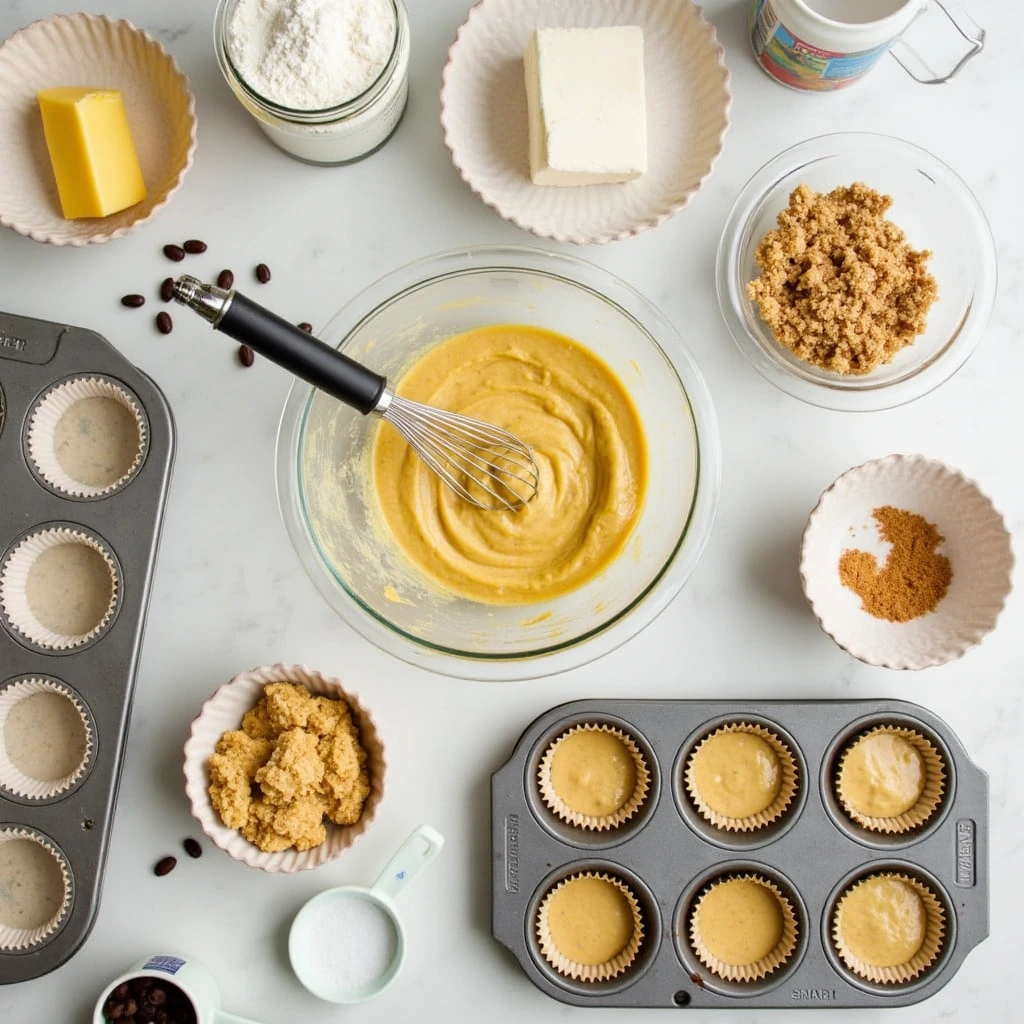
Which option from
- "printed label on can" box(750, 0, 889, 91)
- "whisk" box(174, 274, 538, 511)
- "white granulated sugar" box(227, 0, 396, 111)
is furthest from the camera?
"printed label on can" box(750, 0, 889, 91)

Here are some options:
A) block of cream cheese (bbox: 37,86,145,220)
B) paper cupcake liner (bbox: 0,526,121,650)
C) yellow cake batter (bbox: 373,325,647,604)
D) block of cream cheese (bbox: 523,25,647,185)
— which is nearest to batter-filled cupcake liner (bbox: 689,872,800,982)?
yellow cake batter (bbox: 373,325,647,604)

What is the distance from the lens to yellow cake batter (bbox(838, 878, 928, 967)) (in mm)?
2076

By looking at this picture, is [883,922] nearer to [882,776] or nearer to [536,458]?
[882,776]

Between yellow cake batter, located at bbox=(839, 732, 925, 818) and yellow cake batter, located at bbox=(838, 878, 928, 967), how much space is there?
6.7 inches

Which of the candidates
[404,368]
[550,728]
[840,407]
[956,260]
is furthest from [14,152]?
[956,260]

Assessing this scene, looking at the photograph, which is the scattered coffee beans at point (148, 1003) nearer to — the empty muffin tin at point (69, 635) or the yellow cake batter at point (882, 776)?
the empty muffin tin at point (69, 635)

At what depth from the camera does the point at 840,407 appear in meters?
2.09

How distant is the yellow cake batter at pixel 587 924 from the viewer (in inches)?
82.0

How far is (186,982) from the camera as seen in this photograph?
6.48 ft

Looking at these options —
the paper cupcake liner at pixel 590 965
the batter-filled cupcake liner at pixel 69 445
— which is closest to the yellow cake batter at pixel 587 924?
the paper cupcake liner at pixel 590 965

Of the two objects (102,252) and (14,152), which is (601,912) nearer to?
(102,252)

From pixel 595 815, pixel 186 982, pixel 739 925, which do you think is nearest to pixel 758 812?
pixel 739 925

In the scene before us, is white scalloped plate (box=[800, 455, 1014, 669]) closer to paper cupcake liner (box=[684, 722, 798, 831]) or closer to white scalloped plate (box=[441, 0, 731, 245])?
paper cupcake liner (box=[684, 722, 798, 831])

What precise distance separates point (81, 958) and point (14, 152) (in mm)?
1727
